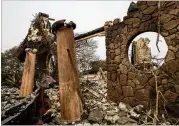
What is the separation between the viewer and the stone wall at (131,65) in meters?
5.01

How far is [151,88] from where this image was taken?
5.41 meters

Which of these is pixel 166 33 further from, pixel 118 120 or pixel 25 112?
pixel 25 112

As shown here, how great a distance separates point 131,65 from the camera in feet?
20.0

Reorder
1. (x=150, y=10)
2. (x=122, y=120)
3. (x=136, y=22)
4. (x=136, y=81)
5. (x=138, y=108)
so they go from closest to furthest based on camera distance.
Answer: (x=122, y=120), (x=138, y=108), (x=150, y=10), (x=136, y=81), (x=136, y=22)

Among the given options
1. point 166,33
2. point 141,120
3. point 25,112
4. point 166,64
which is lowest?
point 141,120

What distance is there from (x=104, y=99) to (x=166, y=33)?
9.54 feet

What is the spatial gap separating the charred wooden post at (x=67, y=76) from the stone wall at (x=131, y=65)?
2.20 meters

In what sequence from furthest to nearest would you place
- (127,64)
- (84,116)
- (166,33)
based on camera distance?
1. (127,64)
2. (166,33)
3. (84,116)

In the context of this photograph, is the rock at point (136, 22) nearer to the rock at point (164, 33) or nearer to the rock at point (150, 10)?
the rock at point (150, 10)

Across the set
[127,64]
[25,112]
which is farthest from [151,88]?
[25,112]

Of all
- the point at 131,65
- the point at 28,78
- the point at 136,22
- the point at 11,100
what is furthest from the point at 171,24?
the point at 28,78

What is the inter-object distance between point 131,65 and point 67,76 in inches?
104

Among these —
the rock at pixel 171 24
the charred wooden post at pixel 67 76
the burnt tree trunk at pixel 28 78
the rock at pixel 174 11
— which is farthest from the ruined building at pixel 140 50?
the charred wooden post at pixel 67 76

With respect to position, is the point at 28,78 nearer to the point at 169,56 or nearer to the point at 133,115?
the point at 133,115
